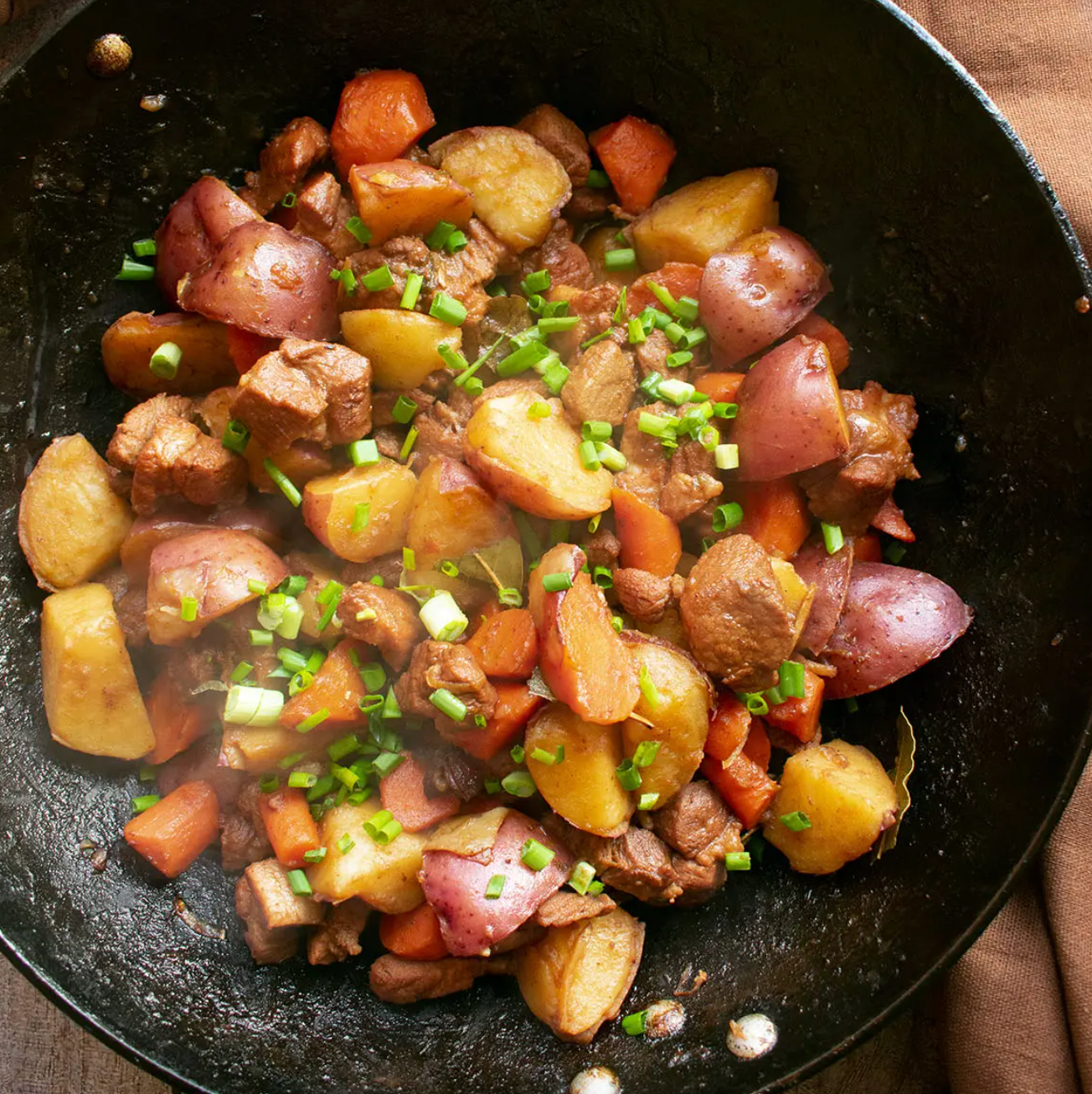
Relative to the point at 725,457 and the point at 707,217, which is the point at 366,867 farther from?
the point at 707,217

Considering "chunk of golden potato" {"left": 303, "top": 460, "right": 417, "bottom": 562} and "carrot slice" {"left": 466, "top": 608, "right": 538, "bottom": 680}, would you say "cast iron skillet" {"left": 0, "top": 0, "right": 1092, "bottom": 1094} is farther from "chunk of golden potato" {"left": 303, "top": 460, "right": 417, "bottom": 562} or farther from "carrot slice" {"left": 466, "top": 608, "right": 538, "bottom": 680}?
"carrot slice" {"left": 466, "top": 608, "right": 538, "bottom": 680}

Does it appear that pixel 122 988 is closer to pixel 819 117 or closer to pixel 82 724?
pixel 82 724

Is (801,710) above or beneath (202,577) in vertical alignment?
above

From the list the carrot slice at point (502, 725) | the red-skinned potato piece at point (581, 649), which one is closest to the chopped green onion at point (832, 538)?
the red-skinned potato piece at point (581, 649)

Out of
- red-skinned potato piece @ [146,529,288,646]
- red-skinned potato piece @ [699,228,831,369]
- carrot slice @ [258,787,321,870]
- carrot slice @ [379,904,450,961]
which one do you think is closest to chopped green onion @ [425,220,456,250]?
red-skinned potato piece @ [699,228,831,369]

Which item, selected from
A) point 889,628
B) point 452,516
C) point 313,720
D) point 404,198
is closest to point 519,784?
point 313,720

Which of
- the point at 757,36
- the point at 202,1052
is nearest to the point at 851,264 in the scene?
the point at 757,36

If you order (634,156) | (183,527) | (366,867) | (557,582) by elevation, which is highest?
(634,156)
